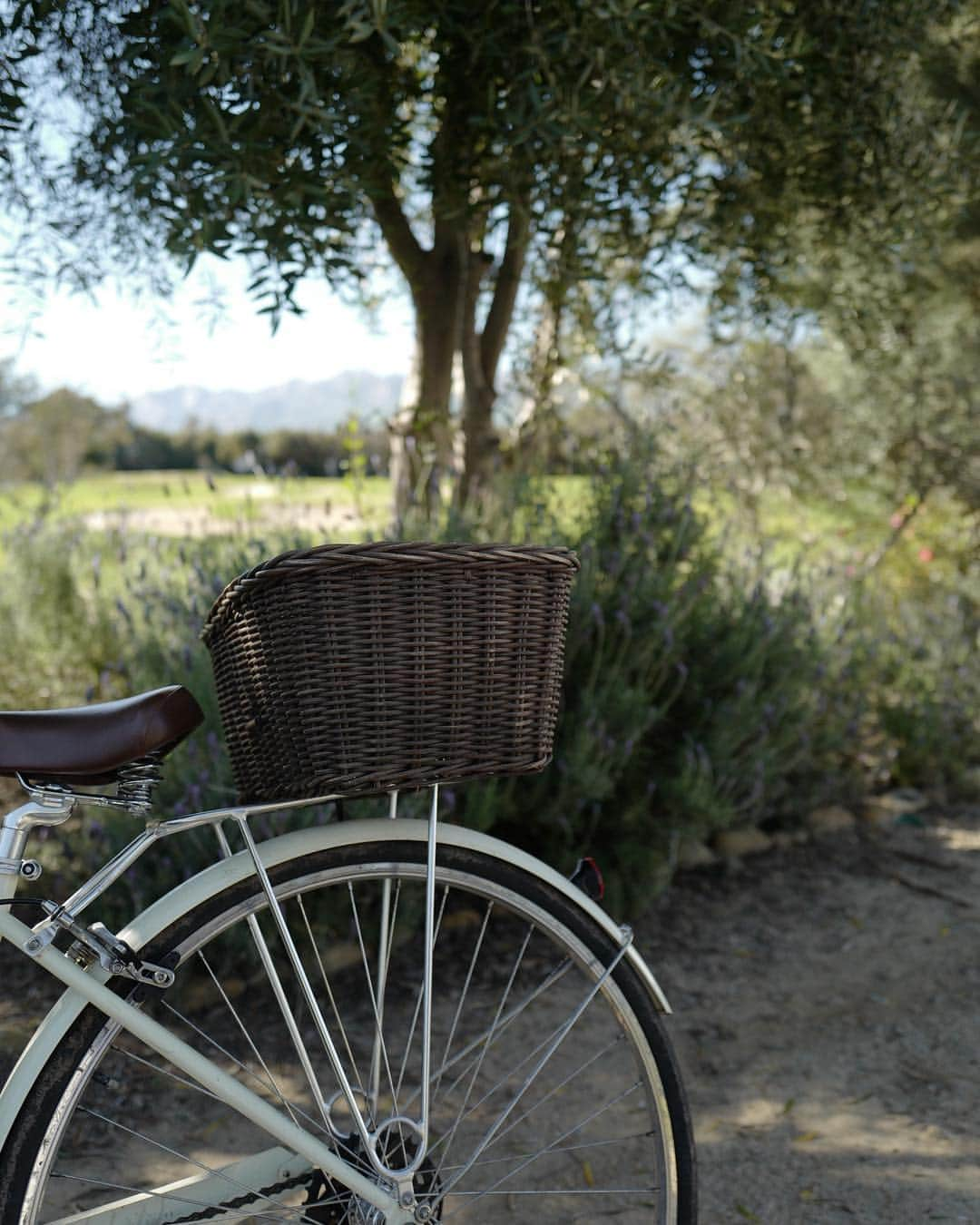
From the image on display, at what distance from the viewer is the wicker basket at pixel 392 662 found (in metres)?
1.66

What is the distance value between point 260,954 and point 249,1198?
1.46 ft

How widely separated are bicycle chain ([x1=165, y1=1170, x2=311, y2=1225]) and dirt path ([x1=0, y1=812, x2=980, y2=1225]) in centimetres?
102

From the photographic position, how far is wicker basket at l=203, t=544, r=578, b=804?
65.4 inches

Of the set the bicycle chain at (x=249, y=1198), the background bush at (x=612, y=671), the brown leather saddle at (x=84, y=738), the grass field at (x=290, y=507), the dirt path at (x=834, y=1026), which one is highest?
the grass field at (x=290, y=507)

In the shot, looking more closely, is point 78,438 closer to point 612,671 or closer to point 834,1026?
point 612,671

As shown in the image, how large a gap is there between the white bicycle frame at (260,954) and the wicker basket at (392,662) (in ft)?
0.45

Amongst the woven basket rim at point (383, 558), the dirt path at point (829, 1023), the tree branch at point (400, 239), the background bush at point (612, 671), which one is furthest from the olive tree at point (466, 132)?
the dirt path at point (829, 1023)

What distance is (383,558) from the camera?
1638 mm

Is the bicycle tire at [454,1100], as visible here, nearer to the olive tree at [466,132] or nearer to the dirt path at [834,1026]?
the dirt path at [834,1026]

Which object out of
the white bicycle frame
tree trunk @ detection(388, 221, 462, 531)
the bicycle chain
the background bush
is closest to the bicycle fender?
the white bicycle frame

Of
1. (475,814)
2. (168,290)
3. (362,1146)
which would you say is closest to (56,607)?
(168,290)

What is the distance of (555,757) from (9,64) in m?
2.55

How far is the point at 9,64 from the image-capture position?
10.0 ft

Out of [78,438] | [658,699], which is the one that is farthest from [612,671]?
[78,438]
